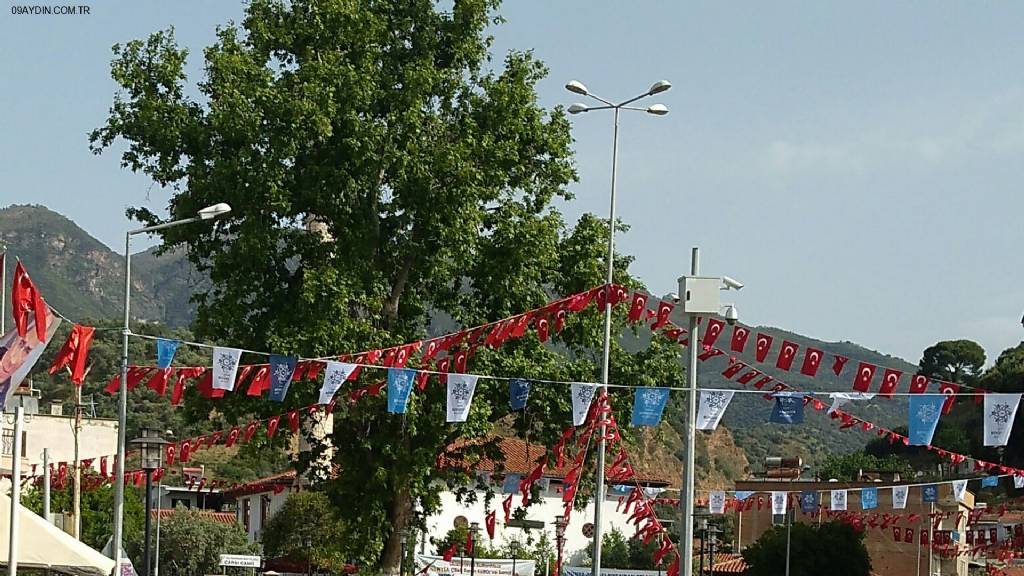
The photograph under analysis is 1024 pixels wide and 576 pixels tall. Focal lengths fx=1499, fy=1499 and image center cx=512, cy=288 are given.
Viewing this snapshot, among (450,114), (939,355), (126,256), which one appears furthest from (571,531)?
(939,355)

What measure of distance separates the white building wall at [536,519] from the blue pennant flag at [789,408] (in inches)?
1629

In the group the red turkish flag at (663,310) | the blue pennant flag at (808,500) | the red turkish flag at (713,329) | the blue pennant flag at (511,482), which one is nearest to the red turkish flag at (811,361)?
the red turkish flag at (713,329)

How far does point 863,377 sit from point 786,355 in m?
1.27

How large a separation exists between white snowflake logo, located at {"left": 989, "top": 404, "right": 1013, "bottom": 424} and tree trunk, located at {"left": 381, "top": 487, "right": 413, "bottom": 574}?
13887 millimetres

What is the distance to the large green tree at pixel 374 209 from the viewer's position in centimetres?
3177

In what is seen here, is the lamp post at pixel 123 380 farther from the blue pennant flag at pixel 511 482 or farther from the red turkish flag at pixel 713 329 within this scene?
the blue pennant flag at pixel 511 482

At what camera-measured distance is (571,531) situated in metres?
76.2

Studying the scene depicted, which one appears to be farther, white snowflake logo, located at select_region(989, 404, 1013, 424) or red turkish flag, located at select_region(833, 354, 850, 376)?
red turkish flag, located at select_region(833, 354, 850, 376)

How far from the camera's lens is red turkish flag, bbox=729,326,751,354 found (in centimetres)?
2350

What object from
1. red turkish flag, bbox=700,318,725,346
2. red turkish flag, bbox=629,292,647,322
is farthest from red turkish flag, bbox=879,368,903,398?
red turkish flag, bbox=629,292,647,322

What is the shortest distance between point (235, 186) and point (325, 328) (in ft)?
12.6

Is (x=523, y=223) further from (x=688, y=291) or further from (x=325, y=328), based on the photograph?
(x=688, y=291)

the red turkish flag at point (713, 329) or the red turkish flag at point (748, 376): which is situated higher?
the red turkish flag at point (713, 329)

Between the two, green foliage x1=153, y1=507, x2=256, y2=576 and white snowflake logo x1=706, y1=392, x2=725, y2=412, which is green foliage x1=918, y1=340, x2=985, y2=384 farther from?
white snowflake logo x1=706, y1=392, x2=725, y2=412
